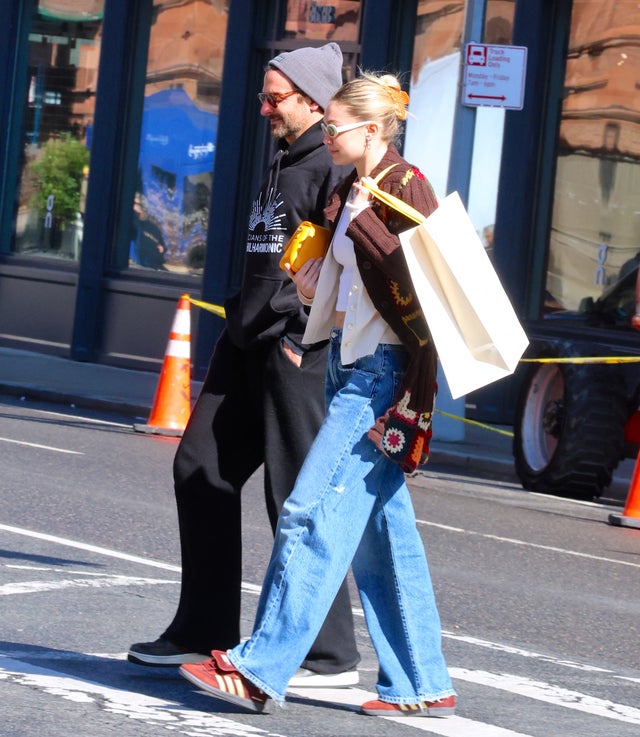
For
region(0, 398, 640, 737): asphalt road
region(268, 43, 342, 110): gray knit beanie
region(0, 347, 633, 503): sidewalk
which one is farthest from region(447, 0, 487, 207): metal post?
region(268, 43, 342, 110): gray knit beanie

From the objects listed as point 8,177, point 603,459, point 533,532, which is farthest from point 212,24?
point 533,532

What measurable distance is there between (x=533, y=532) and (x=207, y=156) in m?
9.56

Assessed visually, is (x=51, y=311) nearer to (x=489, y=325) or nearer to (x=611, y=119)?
(x=611, y=119)

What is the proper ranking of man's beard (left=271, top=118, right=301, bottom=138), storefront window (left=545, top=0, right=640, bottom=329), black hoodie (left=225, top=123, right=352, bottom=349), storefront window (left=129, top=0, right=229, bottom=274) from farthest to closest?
1. storefront window (left=129, top=0, right=229, bottom=274)
2. storefront window (left=545, top=0, right=640, bottom=329)
3. man's beard (left=271, top=118, right=301, bottom=138)
4. black hoodie (left=225, top=123, right=352, bottom=349)

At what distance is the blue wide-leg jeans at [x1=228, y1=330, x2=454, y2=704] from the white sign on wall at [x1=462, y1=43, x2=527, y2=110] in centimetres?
897

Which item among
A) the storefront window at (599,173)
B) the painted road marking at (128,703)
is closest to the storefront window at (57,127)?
the storefront window at (599,173)

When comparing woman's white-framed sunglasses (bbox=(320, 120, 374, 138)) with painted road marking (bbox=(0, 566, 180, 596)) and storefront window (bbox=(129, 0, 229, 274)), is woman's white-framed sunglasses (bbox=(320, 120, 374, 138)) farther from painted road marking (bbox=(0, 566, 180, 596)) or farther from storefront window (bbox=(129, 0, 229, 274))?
storefront window (bbox=(129, 0, 229, 274))

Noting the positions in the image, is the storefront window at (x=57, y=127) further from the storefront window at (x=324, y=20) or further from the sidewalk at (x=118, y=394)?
the storefront window at (x=324, y=20)

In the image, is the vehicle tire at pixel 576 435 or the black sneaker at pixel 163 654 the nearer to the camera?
the black sneaker at pixel 163 654

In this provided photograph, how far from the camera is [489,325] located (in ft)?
14.9

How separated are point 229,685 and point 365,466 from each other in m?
0.70

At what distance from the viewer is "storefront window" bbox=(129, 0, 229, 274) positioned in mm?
18297

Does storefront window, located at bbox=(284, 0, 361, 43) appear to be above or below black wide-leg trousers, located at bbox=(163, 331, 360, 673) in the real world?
above

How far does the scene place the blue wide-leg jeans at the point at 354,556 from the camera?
4.57 meters
